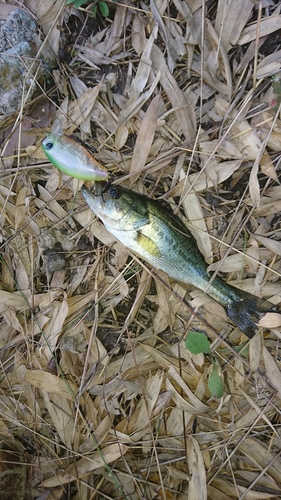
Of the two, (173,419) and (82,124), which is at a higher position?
(82,124)

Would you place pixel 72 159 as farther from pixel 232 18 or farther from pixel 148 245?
pixel 232 18

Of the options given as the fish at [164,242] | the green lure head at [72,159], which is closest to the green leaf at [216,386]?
the fish at [164,242]

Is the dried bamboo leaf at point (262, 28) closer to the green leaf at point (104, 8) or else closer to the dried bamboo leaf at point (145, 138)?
the dried bamboo leaf at point (145, 138)

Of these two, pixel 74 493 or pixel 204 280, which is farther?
pixel 74 493

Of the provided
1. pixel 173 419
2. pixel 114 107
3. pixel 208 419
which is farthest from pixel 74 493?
pixel 114 107

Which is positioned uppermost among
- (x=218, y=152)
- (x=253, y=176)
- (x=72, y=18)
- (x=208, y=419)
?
(x=72, y=18)

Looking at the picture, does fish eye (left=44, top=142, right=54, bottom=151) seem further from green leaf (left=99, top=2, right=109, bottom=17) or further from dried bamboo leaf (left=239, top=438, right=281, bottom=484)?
dried bamboo leaf (left=239, top=438, right=281, bottom=484)

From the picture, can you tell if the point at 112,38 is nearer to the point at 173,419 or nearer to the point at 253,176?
the point at 253,176

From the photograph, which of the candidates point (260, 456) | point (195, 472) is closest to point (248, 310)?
point (260, 456)
